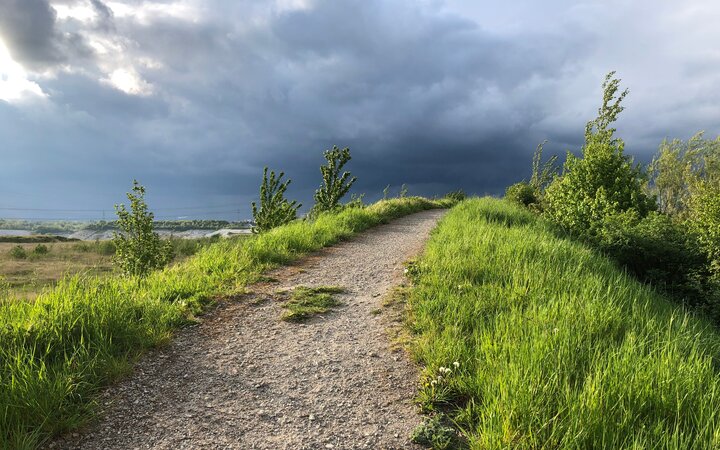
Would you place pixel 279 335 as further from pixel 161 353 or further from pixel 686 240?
pixel 686 240

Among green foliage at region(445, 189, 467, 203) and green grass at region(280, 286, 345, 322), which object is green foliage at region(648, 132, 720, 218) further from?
green grass at region(280, 286, 345, 322)

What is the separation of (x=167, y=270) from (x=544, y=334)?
5.51 meters

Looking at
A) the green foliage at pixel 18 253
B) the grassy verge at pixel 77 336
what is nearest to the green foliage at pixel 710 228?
the grassy verge at pixel 77 336

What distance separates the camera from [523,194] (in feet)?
107

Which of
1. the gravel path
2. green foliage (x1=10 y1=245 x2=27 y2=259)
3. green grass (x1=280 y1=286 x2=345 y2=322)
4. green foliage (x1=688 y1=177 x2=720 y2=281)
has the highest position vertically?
green foliage (x1=688 y1=177 x2=720 y2=281)

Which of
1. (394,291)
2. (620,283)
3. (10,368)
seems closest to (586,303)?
(620,283)

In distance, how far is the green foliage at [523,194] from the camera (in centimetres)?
3184

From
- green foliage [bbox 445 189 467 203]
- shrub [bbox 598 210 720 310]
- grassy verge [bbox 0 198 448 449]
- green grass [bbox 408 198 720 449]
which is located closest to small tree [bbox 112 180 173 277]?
grassy verge [bbox 0 198 448 449]

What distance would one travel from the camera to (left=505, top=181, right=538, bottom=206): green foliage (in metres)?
31.8

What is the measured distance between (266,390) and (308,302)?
2165 millimetres

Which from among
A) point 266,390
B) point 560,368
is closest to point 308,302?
point 266,390

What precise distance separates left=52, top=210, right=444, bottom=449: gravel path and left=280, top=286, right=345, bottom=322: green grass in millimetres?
153

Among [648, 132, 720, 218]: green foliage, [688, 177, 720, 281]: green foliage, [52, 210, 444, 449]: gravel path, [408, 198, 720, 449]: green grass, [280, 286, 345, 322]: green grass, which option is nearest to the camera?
[408, 198, 720, 449]: green grass

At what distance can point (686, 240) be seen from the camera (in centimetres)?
1068
